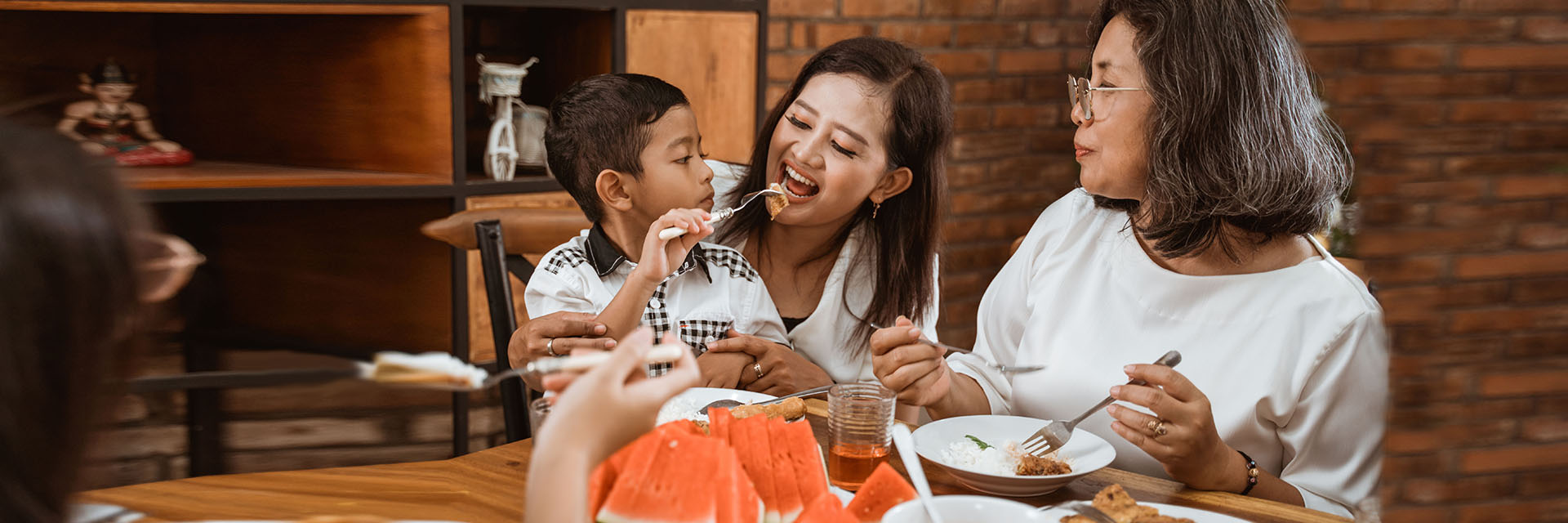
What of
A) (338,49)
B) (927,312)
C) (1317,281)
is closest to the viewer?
(1317,281)

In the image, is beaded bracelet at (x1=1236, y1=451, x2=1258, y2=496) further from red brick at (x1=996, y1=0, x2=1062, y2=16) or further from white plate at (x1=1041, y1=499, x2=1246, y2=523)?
red brick at (x1=996, y1=0, x2=1062, y2=16)

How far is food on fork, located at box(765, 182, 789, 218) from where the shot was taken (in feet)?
5.70

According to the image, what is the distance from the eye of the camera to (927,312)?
1896mm

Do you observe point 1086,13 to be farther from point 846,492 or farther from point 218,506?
point 218,506

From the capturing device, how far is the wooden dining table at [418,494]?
95cm

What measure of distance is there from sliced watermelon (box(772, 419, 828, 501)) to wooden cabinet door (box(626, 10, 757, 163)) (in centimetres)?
174

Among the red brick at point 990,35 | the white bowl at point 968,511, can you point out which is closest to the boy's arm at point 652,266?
the white bowl at point 968,511

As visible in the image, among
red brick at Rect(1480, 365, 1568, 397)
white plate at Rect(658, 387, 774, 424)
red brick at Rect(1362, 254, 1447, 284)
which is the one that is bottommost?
white plate at Rect(658, 387, 774, 424)

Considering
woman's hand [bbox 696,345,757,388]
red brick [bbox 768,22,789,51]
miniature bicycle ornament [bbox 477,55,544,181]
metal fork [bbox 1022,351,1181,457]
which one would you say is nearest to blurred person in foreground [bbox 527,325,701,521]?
metal fork [bbox 1022,351,1181,457]

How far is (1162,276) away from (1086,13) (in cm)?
242

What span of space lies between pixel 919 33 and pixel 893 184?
5.41 feet

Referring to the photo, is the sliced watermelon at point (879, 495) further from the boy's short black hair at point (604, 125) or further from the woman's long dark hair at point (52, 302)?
the boy's short black hair at point (604, 125)

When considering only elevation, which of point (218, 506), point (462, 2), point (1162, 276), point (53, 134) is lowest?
point (218, 506)

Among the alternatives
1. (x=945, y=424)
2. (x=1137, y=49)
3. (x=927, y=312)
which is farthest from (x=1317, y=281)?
(x=927, y=312)
